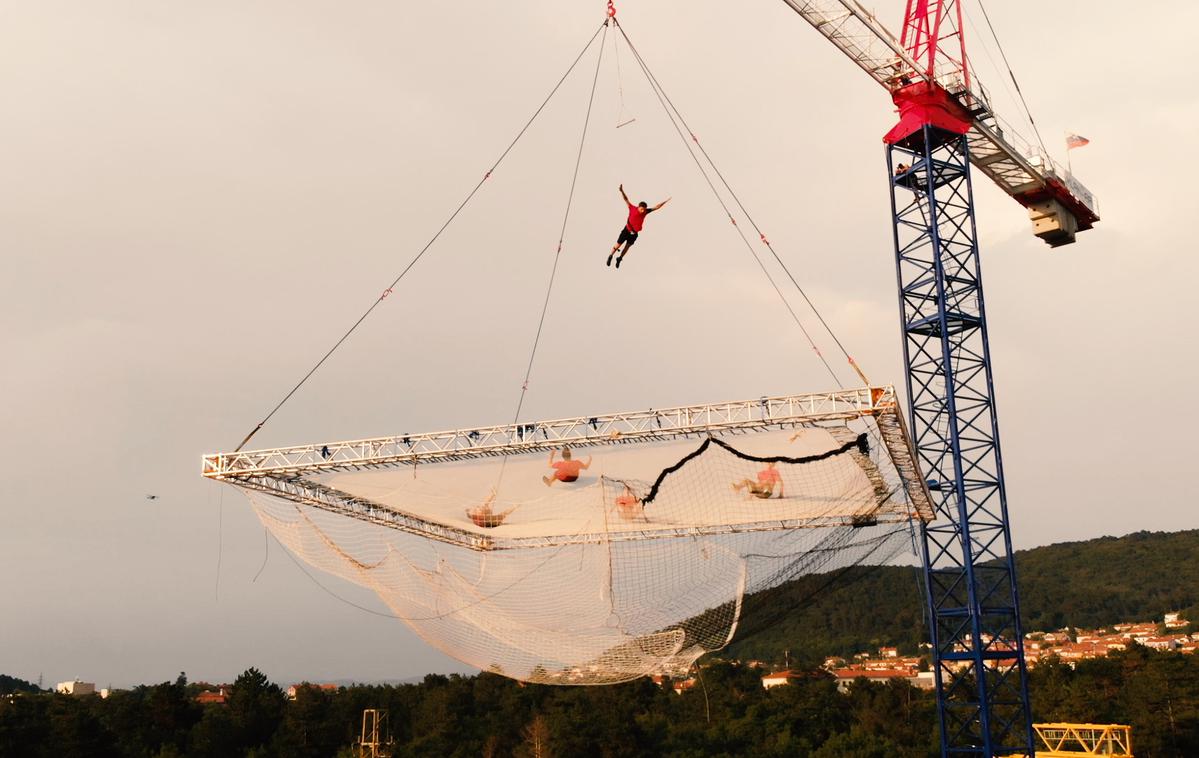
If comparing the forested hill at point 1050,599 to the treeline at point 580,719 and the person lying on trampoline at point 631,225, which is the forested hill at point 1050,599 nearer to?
the treeline at point 580,719

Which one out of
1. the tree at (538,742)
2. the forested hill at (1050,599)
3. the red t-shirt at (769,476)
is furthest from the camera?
the forested hill at (1050,599)

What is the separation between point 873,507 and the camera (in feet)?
59.1

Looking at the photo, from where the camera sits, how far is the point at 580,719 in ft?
164

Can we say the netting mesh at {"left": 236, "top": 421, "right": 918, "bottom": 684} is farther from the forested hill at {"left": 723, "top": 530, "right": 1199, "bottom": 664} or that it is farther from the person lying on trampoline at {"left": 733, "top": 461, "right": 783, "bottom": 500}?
the forested hill at {"left": 723, "top": 530, "right": 1199, "bottom": 664}

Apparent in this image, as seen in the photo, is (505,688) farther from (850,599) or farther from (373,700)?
(850,599)

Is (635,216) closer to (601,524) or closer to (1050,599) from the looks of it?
(601,524)

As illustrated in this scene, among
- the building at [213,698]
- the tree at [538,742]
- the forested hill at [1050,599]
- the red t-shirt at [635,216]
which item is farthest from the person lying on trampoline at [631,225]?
the forested hill at [1050,599]

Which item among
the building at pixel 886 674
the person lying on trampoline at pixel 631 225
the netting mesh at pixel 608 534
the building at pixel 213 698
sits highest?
the person lying on trampoline at pixel 631 225

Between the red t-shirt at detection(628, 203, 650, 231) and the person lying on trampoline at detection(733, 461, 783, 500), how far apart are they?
4.82 metres

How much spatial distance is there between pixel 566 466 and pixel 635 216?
4488mm

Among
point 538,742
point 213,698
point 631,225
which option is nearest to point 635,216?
point 631,225

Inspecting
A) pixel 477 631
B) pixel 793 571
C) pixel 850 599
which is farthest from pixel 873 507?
pixel 850 599

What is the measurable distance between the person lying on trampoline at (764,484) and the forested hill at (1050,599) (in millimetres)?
105881

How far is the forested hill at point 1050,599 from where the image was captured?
13125 cm
